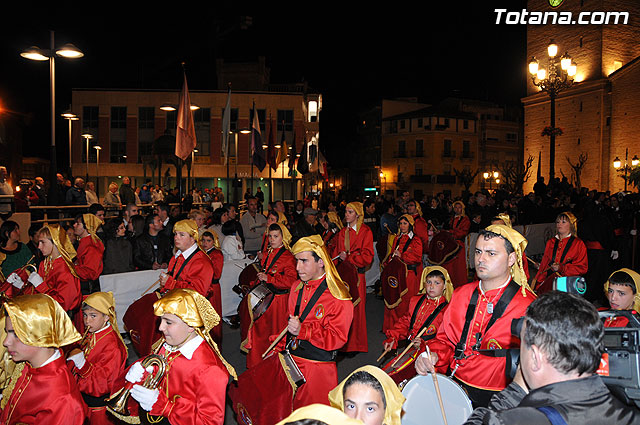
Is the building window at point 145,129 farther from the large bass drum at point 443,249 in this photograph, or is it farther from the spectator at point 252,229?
the large bass drum at point 443,249

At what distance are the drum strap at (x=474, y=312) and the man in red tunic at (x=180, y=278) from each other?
345 cm

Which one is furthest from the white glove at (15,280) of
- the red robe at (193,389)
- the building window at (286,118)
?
the building window at (286,118)

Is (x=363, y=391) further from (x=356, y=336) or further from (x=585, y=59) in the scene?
(x=585, y=59)

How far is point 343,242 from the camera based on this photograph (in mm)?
9188

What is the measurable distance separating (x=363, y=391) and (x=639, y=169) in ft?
52.1

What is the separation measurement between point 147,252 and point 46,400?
19.0ft

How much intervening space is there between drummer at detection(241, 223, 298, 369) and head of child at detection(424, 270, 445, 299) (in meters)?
1.82

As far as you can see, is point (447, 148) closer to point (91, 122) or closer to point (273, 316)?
point (91, 122)

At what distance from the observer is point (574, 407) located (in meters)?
1.90

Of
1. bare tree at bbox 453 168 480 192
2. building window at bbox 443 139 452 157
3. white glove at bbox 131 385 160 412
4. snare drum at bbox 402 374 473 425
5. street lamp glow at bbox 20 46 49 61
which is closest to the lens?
white glove at bbox 131 385 160 412

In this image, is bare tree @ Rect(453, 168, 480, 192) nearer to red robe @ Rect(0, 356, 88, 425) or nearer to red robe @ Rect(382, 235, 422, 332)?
red robe @ Rect(382, 235, 422, 332)

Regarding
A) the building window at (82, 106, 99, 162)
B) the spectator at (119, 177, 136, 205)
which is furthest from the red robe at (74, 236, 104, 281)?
the building window at (82, 106, 99, 162)

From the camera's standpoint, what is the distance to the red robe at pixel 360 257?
795 cm

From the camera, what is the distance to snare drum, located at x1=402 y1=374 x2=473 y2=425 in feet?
11.1
